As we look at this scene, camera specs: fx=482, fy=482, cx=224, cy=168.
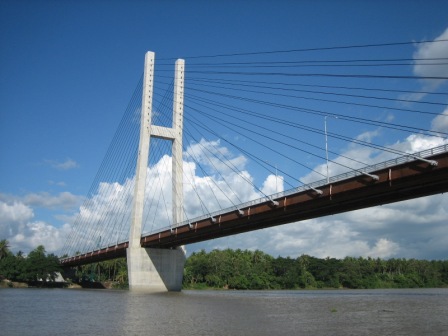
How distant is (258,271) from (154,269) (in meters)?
64.6

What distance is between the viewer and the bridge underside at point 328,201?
35.1 metres

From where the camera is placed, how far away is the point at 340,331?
814 inches

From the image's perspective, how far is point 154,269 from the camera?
6744cm

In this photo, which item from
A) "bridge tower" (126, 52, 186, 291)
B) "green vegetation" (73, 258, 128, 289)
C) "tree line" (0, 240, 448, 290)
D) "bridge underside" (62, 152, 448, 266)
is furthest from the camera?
"green vegetation" (73, 258, 128, 289)

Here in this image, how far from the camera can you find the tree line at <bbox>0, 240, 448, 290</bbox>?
10075 cm

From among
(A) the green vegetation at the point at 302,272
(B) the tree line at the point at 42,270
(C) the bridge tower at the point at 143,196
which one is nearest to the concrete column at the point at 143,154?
(C) the bridge tower at the point at 143,196

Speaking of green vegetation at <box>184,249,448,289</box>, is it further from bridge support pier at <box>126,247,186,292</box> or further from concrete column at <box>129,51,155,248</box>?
concrete column at <box>129,51,155,248</box>

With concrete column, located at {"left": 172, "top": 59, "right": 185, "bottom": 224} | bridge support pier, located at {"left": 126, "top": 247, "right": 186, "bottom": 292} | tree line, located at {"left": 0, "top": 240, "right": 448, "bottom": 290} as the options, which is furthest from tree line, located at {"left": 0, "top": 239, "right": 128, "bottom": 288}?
concrete column, located at {"left": 172, "top": 59, "right": 185, "bottom": 224}

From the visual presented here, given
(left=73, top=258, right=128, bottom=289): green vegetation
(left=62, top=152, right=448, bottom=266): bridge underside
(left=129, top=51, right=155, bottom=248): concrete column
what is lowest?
(left=73, top=258, right=128, bottom=289): green vegetation

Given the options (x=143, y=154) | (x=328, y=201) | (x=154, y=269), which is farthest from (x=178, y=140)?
(x=328, y=201)

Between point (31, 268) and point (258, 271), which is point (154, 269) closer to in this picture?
point (31, 268)

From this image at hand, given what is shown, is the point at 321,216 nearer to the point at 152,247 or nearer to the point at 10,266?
the point at 152,247

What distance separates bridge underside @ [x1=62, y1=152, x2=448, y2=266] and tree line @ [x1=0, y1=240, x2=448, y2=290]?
44594 millimetres

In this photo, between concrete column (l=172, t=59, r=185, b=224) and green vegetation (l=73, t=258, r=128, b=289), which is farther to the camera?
green vegetation (l=73, t=258, r=128, b=289)
